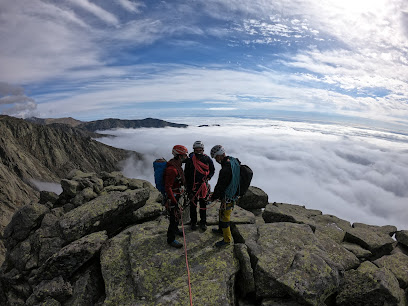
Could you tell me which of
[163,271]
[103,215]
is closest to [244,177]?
[163,271]

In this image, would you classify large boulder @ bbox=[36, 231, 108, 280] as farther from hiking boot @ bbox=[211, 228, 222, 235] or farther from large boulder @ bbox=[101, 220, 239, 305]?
hiking boot @ bbox=[211, 228, 222, 235]

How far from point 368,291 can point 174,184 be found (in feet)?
28.5

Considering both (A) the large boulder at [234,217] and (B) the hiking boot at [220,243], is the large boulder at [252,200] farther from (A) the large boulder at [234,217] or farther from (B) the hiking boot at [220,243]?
(B) the hiking boot at [220,243]

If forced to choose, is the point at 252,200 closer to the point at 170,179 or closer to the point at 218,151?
the point at 218,151

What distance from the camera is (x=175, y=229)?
10555mm

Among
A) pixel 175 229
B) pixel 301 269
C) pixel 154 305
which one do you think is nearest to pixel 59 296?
pixel 154 305

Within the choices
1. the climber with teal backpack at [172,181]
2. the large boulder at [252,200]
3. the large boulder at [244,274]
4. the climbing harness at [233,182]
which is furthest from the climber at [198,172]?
the large boulder at [252,200]

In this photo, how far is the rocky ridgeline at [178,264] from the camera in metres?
8.17

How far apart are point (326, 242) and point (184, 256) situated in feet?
24.5

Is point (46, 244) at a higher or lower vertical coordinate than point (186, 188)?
lower

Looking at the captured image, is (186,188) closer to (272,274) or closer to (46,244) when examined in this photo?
(272,274)

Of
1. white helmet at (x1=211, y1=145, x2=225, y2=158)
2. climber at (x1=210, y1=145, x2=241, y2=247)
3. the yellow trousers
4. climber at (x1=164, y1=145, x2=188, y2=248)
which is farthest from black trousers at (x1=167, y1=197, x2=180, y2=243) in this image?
white helmet at (x1=211, y1=145, x2=225, y2=158)

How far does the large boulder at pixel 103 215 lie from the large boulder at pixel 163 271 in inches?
72.4

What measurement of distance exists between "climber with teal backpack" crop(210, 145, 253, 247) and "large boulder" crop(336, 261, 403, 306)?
4855 mm
